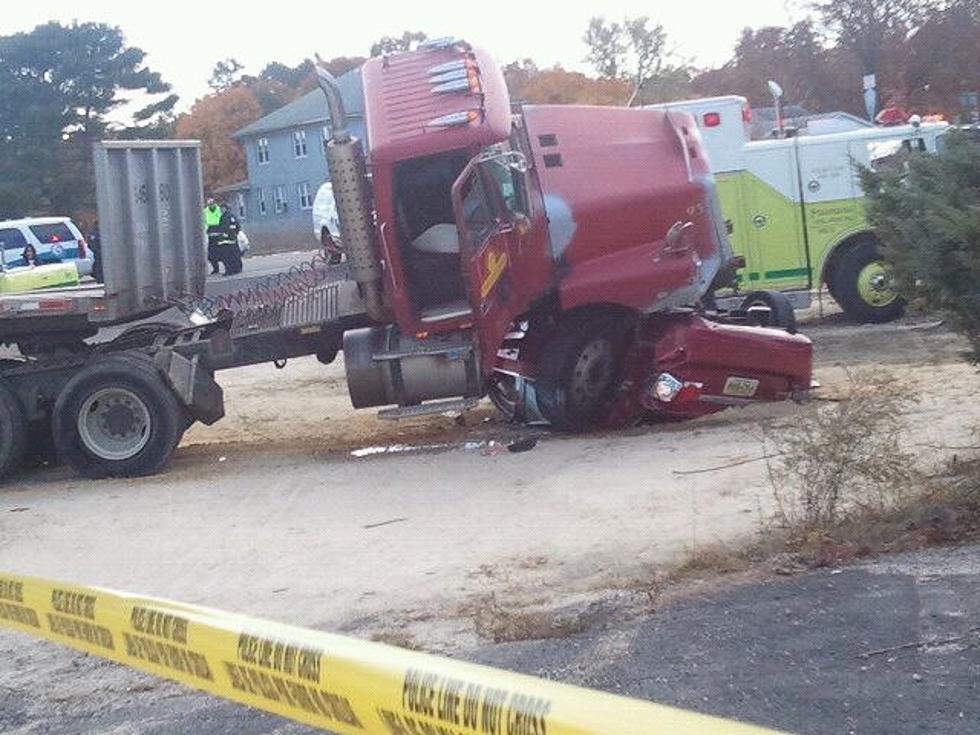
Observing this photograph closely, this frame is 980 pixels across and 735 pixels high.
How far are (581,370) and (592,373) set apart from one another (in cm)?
12

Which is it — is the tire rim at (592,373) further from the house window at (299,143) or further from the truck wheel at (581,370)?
the house window at (299,143)

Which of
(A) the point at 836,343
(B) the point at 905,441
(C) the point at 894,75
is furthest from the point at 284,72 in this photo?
(B) the point at 905,441

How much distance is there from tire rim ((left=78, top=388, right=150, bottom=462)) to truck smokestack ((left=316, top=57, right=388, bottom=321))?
2.14 meters

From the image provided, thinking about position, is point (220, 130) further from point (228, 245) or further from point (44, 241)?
point (228, 245)

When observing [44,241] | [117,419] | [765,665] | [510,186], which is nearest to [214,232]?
[44,241]

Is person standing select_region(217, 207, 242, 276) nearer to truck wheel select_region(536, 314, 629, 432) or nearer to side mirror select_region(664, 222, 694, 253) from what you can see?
truck wheel select_region(536, 314, 629, 432)

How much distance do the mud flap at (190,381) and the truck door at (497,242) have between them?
2.40 metres

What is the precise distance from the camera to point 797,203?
17.6 meters

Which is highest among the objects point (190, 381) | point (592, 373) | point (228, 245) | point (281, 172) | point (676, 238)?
point (281, 172)

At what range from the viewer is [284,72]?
91.1m

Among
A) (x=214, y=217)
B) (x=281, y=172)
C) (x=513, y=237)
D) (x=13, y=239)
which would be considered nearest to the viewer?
(x=513, y=237)

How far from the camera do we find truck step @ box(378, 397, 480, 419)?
11.7 meters

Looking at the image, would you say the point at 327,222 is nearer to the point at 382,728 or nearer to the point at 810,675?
the point at 810,675

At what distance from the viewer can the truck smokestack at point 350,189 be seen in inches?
455
